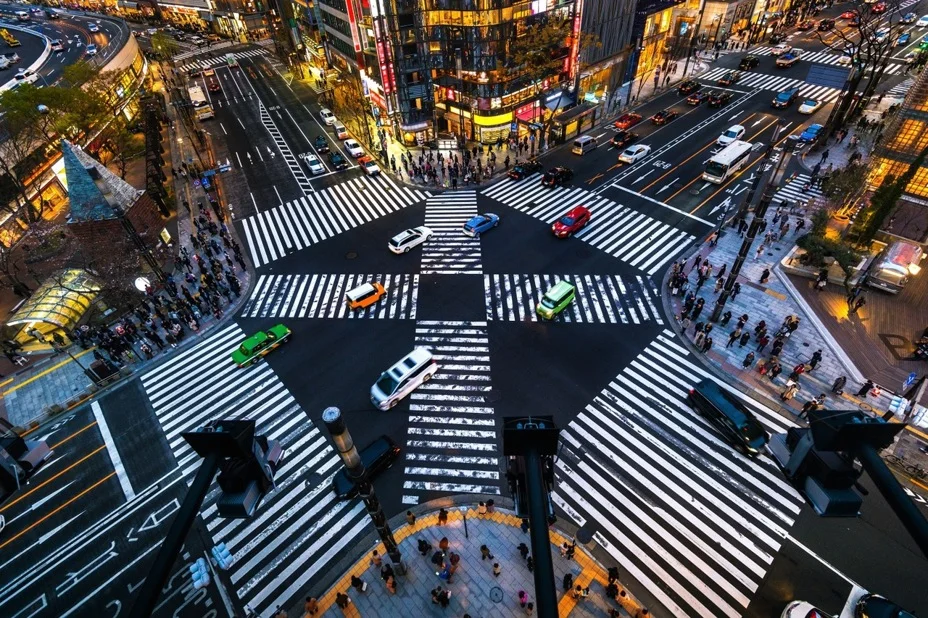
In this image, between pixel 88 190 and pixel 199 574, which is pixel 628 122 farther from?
pixel 199 574

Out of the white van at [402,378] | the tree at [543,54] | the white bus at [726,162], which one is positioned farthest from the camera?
the tree at [543,54]

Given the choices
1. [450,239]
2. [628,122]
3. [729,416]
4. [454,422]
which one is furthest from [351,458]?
[628,122]

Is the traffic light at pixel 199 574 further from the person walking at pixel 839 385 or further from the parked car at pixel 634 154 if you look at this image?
the parked car at pixel 634 154

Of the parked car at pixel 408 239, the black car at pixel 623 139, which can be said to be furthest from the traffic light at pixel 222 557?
the black car at pixel 623 139

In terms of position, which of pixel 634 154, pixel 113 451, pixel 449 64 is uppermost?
pixel 449 64

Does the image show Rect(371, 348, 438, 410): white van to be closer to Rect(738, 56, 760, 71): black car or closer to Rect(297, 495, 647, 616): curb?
Rect(297, 495, 647, 616): curb

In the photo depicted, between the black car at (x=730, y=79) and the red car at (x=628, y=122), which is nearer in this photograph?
the red car at (x=628, y=122)

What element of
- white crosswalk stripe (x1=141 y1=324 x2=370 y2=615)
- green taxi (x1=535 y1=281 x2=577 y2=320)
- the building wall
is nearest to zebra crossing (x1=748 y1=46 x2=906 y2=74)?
the building wall

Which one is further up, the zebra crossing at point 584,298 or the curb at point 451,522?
the zebra crossing at point 584,298
